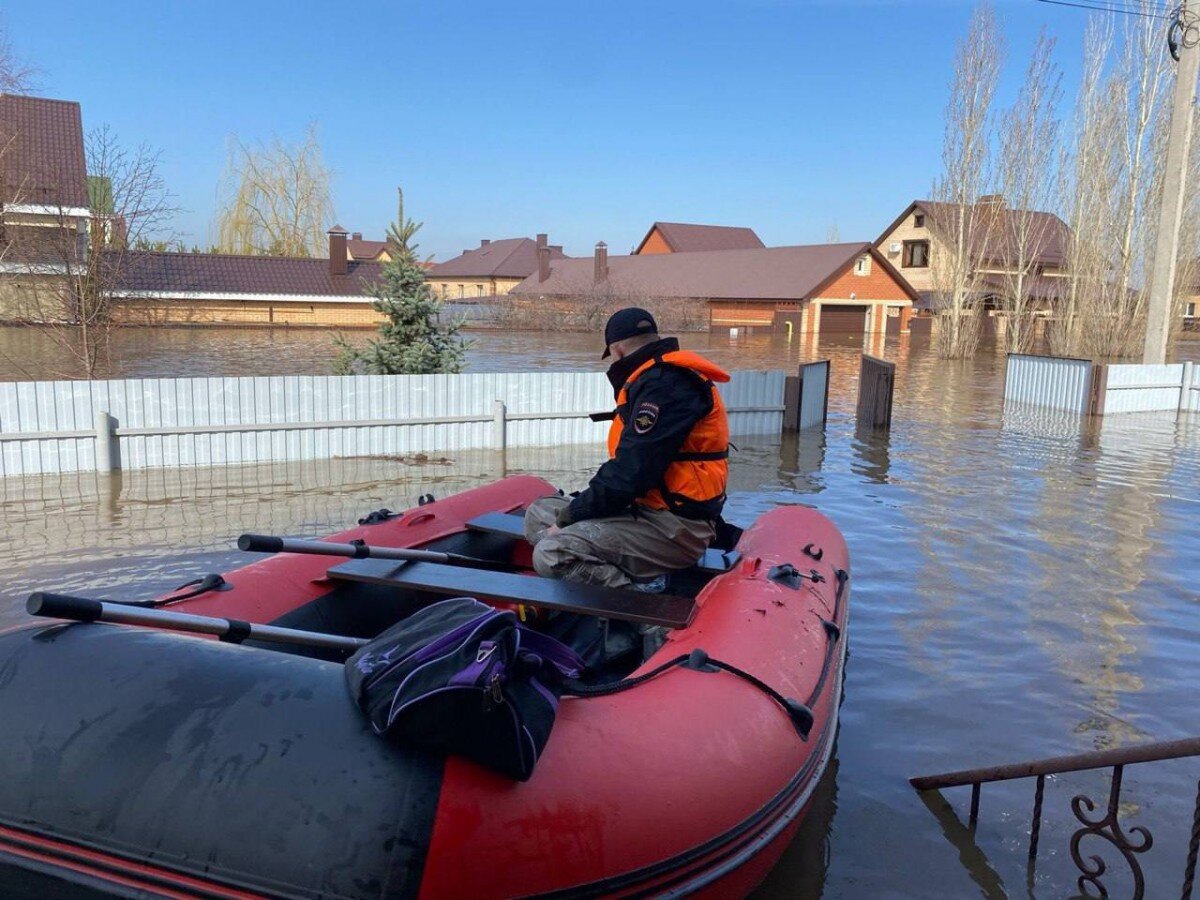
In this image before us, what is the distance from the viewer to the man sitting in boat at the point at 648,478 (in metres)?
3.96

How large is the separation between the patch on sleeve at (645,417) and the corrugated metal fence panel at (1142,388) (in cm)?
1483

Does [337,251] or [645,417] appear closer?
[645,417]

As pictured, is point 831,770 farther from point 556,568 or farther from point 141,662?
point 141,662

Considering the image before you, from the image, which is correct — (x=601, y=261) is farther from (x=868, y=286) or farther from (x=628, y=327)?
(x=628, y=327)

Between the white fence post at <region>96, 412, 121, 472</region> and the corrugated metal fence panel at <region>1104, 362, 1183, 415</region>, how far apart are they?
15.2m

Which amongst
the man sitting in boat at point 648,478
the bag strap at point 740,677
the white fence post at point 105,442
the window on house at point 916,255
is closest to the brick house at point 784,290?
the window on house at point 916,255

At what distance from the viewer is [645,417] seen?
12.9 ft

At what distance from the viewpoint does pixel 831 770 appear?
4215mm

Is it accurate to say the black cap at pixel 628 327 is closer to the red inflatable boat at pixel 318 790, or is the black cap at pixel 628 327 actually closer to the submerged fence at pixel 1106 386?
the red inflatable boat at pixel 318 790

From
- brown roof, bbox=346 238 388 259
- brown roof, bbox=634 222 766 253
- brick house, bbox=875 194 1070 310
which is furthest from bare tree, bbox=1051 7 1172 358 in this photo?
brown roof, bbox=346 238 388 259

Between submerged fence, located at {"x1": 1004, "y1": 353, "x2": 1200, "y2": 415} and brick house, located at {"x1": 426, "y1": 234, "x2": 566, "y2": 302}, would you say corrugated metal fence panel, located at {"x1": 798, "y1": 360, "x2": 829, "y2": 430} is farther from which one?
brick house, located at {"x1": 426, "y1": 234, "x2": 566, "y2": 302}

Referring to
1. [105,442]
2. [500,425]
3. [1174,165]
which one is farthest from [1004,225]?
[105,442]

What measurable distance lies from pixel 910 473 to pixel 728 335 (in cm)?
3125

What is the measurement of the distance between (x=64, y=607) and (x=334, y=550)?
60.5 inches
